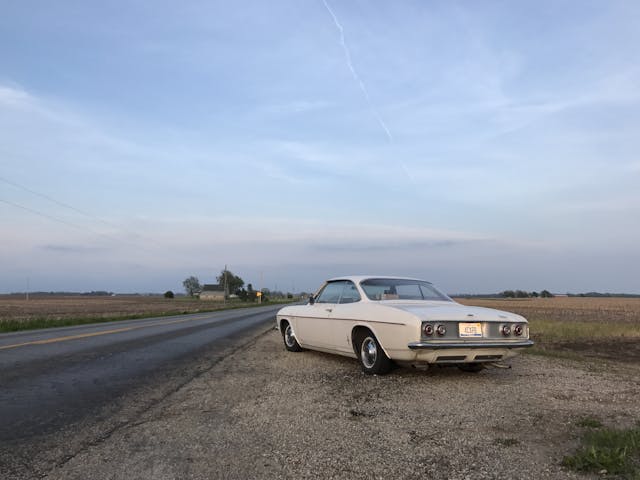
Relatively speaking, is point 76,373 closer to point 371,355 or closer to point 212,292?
point 371,355

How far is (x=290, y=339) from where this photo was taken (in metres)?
9.55

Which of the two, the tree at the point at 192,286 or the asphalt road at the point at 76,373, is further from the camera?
the tree at the point at 192,286

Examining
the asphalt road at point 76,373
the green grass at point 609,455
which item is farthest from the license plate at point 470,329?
the asphalt road at point 76,373

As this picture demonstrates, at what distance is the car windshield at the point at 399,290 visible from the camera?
7.35 metres

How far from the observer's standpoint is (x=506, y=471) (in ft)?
10.7

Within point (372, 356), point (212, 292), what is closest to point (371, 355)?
point (372, 356)

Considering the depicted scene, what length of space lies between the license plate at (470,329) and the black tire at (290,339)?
3.86 m

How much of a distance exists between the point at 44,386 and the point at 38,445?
2.45 m

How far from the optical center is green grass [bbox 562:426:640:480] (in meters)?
3.22

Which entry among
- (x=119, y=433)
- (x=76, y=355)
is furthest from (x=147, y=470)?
(x=76, y=355)

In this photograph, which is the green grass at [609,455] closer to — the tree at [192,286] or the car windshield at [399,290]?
the car windshield at [399,290]

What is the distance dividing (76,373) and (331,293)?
3.80 meters

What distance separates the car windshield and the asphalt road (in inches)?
109

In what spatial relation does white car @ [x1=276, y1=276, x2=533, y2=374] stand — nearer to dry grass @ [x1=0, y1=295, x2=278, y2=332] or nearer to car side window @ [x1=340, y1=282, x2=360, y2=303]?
car side window @ [x1=340, y1=282, x2=360, y2=303]
